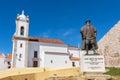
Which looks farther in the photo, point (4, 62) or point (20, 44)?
point (4, 62)

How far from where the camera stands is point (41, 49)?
45906 millimetres

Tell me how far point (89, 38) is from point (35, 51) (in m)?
34.7

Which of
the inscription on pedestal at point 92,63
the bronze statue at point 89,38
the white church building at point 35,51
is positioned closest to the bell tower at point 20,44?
the white church building at point 35,51

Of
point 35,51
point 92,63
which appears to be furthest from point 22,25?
point 92,63

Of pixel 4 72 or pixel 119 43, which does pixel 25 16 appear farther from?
pixel 119 43

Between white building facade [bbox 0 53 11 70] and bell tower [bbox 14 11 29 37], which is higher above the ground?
bell tower [bbox 14 11 29 37]

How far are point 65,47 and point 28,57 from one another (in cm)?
848

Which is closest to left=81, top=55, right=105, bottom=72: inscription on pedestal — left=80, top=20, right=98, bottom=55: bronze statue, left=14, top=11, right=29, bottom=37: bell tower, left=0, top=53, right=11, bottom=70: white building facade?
left=80, top=20, right=98, bottom=55: bronze statue

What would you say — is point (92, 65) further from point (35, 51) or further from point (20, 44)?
point (35, 51)

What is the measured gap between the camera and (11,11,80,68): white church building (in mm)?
42812

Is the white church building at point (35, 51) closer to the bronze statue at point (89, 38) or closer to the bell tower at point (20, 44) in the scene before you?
the bell tower at point (20, 44)

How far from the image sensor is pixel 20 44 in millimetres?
43281

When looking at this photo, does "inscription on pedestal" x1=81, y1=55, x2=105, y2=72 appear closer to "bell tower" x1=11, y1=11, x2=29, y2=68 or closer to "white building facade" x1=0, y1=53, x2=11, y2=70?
"bell tower" x1=11, y1=11, x2=29, y2=68

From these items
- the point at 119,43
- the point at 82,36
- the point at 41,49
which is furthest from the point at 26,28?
the point at 82,36
